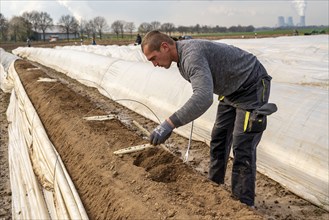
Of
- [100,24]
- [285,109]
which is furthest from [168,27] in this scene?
[285,109]

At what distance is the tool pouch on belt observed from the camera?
266 centimetres

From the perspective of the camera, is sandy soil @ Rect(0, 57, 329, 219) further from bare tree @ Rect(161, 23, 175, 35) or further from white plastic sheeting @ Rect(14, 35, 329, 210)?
bare tree @ Rect(161, 23, 175, 35)

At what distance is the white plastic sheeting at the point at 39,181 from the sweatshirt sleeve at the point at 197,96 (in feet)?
3.77

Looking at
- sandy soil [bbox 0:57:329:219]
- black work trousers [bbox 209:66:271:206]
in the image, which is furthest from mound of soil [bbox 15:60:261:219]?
black work trousers [bbox 209:66:271:206]

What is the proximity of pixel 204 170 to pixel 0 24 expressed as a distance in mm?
67454

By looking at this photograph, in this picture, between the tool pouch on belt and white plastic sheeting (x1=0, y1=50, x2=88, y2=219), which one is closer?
the tool pouch on belt

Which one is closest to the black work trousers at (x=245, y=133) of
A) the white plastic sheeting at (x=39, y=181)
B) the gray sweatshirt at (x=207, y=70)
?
the gray sweatshirt at (x=207, y=70)

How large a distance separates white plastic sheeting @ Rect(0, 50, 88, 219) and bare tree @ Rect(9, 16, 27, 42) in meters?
61.1

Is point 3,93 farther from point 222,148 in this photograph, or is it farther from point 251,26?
point 251,26

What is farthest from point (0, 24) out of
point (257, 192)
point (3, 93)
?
point (257, 192)

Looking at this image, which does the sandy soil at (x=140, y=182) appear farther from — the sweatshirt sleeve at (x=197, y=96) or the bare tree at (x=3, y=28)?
the bare tree at (x=3, y=28)

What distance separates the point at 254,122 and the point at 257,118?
42mm

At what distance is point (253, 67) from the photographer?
2.74 metres

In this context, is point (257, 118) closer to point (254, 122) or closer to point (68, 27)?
point (254, 122)
